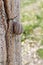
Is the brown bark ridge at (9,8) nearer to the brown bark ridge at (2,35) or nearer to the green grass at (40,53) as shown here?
the brown bark ridge at (2,35)

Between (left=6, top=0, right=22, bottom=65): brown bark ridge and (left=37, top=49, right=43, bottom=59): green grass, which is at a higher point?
(left=6, top=0, right=22, bottom=65): brown bark ridge

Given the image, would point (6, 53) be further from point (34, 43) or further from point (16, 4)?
point (34, 43)

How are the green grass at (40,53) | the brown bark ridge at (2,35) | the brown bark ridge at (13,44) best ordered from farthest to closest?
the green grass at (40,53)
the brown bark ridge at (13,44)
the brown bark ridge at (2,35)

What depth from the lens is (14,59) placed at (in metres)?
1.95

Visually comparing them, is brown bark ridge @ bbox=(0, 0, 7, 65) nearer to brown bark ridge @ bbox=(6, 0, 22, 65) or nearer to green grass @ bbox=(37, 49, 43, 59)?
brown bark ridge @ bbox=(6, 0, 22, 65)

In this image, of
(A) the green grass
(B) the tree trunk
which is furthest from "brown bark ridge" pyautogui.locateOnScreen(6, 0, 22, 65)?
(A) the green grass

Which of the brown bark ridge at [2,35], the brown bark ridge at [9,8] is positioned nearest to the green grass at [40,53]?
the brown bark ridge at [2,35]

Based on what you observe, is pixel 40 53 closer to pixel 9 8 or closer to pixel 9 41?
pixel 9 41

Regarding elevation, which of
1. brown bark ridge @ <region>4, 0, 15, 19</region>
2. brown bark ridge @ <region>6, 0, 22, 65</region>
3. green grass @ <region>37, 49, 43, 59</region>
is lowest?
green grass @ <region>37, 49, 43, 59</region>

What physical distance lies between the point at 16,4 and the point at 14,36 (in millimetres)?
219

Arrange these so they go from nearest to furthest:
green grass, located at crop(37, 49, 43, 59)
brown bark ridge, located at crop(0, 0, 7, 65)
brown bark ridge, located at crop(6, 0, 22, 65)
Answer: brown bark ridge, located at crop(0, 0, 7, 65) < brown bark ridge, located at crop(6, 0, 22, 65) < green grass, located at crop(37, 49, 43, 59)

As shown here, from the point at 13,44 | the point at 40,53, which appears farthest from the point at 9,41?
the point at 40,53

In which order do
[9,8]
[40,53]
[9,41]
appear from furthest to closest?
1. [40,53]
2. [9,41]
3. [9,8]

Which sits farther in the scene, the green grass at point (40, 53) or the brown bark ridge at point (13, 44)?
the green grass at point (40, 53)
